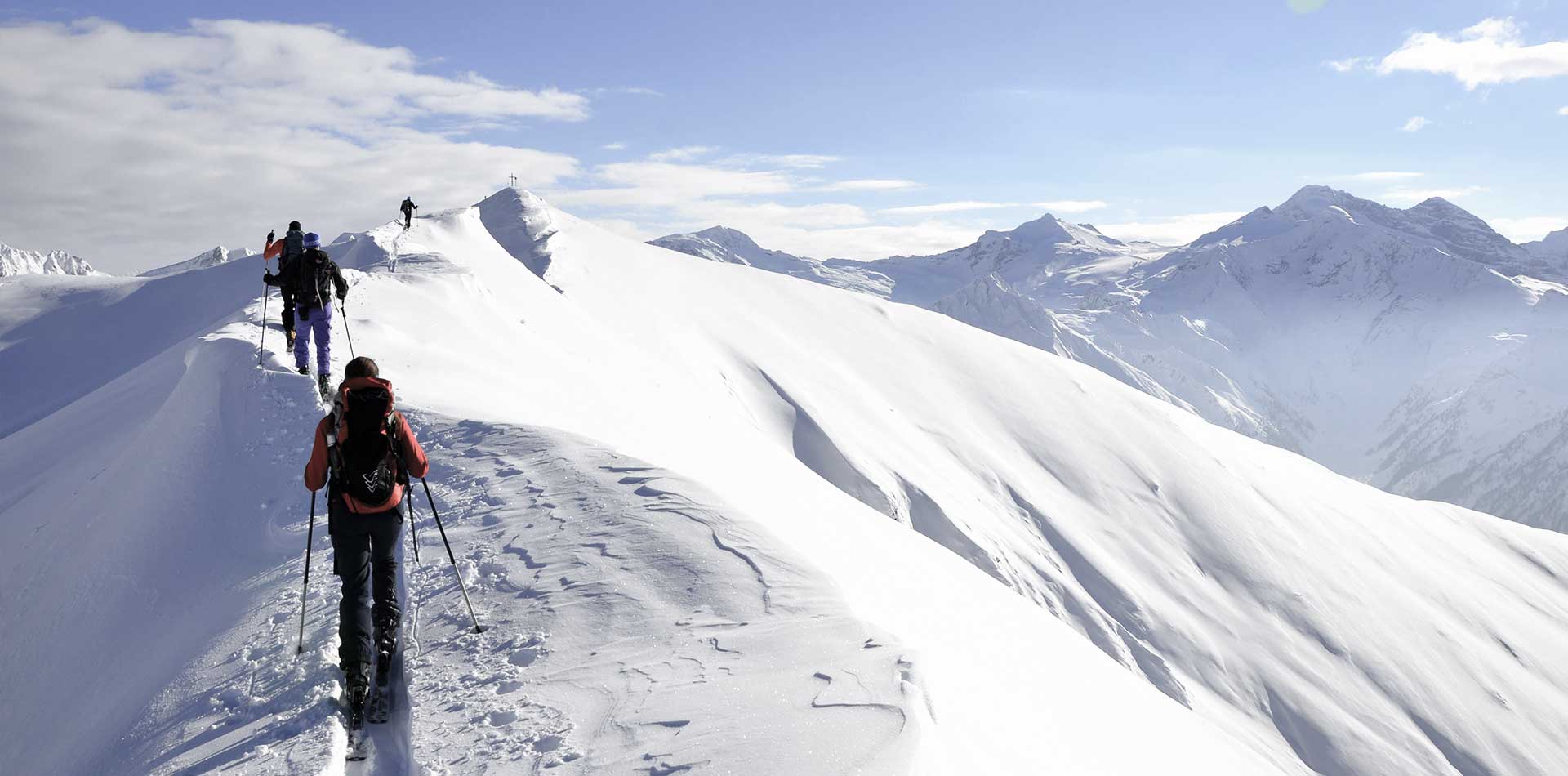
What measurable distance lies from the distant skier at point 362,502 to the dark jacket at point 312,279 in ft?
28.8

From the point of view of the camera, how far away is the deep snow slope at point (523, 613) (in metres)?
6.79

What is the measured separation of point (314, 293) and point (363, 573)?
31.4 ft

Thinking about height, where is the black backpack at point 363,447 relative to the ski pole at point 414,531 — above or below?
above

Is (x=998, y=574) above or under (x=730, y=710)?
under

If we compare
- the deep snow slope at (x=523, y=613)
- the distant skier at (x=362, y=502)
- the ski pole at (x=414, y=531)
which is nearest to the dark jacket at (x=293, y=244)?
the deep snow slope at (x=523, y=613)

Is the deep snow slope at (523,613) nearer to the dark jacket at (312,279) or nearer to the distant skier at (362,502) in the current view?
→ the distant skier at (362,502)

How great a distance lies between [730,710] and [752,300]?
223ft

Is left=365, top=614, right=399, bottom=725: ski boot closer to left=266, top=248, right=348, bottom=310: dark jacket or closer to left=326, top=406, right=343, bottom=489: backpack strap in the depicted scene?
left=326, top=406, right=343, bottom=489: backpack strap

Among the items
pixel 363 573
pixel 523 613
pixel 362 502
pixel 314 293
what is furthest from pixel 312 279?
pixel 363 573

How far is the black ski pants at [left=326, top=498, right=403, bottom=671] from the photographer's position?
6848 millimetres

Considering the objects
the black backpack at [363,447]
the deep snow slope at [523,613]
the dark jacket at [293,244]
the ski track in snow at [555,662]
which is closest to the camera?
the ski track in snow at [555,662]

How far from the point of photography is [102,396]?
2405cm

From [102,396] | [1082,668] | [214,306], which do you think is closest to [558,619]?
[1082,668]

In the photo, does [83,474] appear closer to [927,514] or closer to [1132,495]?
[927,514]
